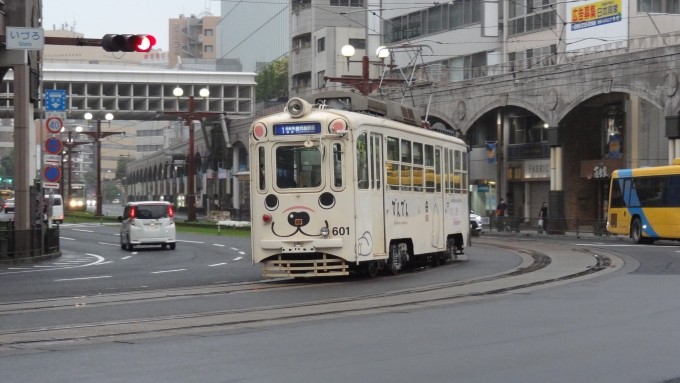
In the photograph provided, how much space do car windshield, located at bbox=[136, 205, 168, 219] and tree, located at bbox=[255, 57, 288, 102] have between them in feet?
180

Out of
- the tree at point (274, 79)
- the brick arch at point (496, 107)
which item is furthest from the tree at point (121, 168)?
the brick arch at point (496, 107)

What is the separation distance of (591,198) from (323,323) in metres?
42.3

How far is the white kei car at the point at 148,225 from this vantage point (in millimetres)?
35094

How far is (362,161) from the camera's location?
1831 centimetres

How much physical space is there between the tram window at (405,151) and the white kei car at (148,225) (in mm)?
16621

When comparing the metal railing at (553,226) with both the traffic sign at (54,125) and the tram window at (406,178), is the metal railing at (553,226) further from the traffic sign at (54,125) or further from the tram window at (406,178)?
the tram window at (406,178)

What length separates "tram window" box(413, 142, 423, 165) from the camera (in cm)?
2086

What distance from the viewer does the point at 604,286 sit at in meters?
16.8

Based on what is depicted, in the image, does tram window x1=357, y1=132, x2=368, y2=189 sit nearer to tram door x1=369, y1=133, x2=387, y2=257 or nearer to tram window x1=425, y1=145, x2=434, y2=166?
tram door x1=369, y1=133, x2=387, y2=257

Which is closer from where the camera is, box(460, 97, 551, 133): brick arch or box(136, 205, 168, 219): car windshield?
box(136, 205, 168, 219): car windshield

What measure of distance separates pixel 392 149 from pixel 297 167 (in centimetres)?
226

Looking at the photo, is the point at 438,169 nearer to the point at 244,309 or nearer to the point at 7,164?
the point at 244,309

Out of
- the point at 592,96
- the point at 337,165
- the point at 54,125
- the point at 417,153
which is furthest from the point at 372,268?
the point at 592,96

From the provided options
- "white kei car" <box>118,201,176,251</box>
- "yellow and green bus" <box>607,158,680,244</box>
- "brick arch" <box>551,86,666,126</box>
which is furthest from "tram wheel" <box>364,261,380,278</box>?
"brick arch" <box>551,86,666,126</box>
